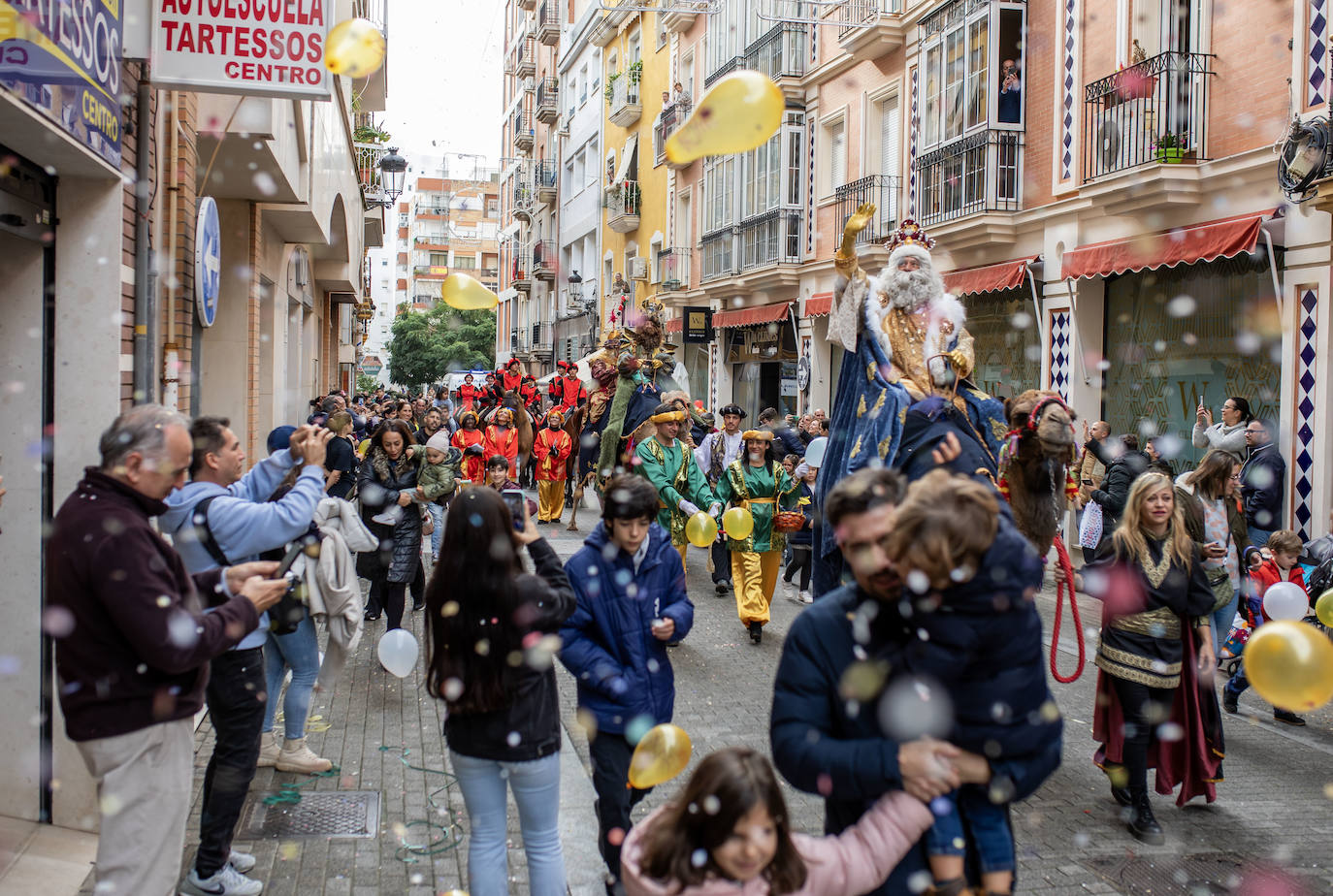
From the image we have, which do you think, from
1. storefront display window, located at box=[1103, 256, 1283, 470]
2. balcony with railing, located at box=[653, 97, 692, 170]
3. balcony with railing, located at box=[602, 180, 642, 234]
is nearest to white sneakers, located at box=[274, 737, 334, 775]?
storefront display window, located at box=[1103, 256, 1283, 470]

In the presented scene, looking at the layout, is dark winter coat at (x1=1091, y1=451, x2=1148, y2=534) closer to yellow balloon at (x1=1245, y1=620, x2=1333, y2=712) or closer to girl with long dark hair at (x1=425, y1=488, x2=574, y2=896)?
yellow balloon at (x1=1245, y1=620, x2=1333, y2=712)

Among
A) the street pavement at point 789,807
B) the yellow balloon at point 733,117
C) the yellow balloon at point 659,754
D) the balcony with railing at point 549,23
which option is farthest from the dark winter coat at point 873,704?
the balcony with railing at point 549,23

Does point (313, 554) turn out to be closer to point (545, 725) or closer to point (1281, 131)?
point (545, 725)

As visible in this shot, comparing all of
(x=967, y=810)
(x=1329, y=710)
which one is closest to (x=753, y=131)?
(x=967, y=810)

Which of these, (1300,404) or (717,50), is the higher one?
(717,50)

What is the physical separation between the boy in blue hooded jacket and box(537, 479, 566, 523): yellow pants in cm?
1189

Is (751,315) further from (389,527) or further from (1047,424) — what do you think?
(1047,424)

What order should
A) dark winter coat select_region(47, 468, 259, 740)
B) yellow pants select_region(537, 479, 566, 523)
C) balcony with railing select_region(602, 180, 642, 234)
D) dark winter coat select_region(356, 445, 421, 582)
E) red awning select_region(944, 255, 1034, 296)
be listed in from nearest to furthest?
dark winter coat select_region(47, 468, 259, 740)
dark winter coat select_region(356, 445, 421, 582)
red awning select_region(944, 255, 1034, 296)
yellow pants select_region(537, 479, 566, 523)
balcony with railing select_region(602, 180, 642, 234)

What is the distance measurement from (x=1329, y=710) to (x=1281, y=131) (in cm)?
641

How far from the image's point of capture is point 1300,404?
37.4 ft

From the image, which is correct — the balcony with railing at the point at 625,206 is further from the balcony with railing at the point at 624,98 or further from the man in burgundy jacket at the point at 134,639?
the man in burgundy jacket at the point at 134,639

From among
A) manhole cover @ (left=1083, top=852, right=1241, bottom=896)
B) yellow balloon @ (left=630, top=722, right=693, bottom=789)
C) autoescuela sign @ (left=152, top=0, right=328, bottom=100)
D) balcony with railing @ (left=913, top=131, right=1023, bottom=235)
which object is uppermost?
balcony with railing @ (left=913, top=131, right=1023, bottom=235)

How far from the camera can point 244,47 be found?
5965mm

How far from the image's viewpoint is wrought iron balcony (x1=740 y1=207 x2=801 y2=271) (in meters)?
23.6
